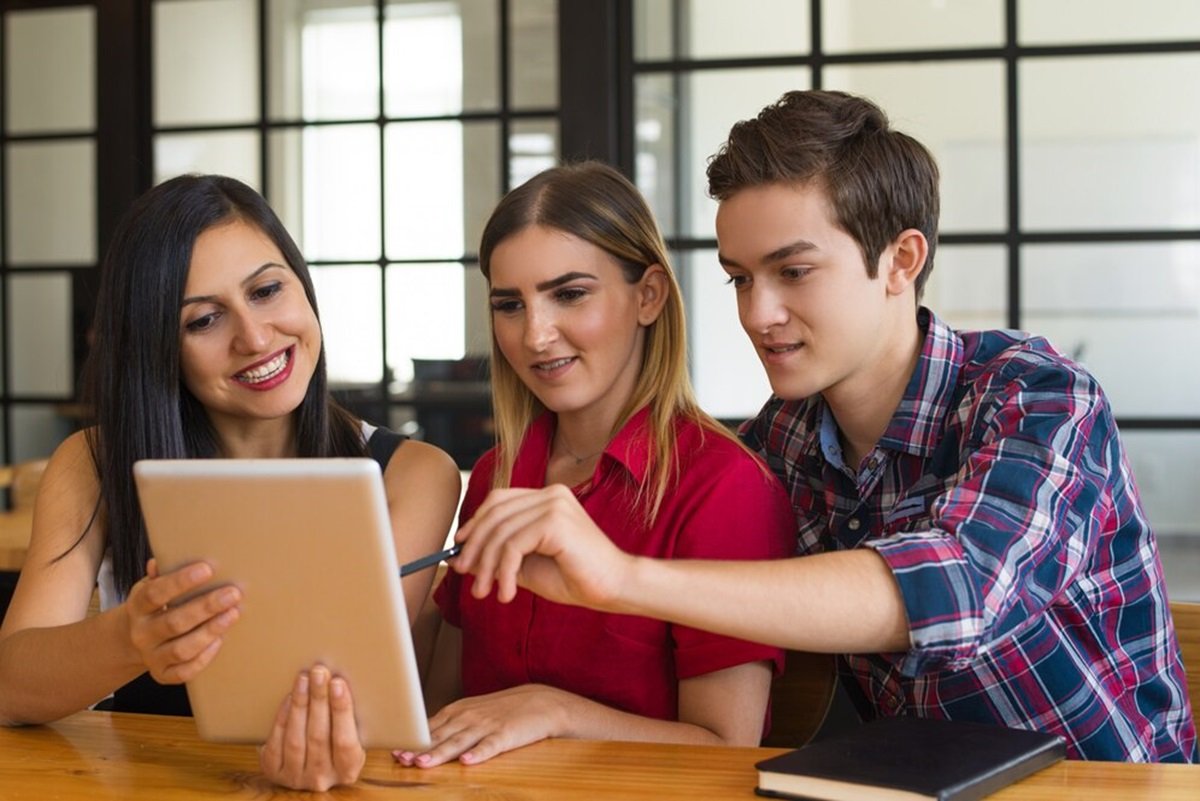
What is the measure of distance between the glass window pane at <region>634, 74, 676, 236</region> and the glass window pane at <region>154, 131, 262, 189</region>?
1.24 metres

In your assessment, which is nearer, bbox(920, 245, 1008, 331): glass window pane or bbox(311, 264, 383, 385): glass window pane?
bbox(920, 245, 1008, 331): glass window pane

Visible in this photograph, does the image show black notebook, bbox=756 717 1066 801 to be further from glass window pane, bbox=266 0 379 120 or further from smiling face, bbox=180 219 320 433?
glass window pane, bbox=266 0 379 120

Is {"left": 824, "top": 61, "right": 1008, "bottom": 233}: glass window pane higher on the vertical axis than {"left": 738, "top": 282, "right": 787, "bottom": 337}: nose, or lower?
higher

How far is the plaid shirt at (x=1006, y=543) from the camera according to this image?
128 cm

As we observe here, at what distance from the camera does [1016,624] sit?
135 cm

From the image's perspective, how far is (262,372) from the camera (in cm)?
171

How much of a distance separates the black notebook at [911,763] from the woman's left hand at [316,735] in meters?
0.34

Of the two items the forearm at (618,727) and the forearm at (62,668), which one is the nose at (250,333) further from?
the forearm at (618,727)

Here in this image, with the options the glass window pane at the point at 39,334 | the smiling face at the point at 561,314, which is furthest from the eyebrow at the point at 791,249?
the glass window pane at the point at 39,334

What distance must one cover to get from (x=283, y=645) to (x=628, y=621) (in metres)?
0.49

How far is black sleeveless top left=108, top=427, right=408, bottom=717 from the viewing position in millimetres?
1796

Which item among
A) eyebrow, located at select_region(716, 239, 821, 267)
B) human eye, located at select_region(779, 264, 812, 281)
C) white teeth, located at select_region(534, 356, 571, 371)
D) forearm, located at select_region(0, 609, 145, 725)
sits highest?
eyebrow, located at select_region(716, 239, 821, 267)

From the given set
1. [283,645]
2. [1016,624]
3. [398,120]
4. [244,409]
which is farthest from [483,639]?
[398,120]

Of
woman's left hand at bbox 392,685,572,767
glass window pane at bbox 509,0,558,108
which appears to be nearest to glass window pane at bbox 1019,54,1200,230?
glass window pane at bbox 509,0,558,108
